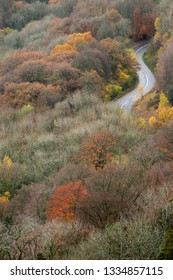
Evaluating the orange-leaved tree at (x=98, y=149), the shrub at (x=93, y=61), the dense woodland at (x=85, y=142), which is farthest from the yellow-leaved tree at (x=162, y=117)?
the shrub at (x=93, y=61)

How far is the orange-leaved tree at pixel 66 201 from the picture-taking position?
41438mm

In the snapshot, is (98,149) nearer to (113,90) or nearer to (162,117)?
(162,117)

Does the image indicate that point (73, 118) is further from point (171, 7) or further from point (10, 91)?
point (171, 7)

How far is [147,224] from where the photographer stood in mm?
29281

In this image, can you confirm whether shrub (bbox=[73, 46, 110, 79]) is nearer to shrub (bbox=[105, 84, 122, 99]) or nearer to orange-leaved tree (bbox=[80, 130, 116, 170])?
shrub (bbox=[105, 84, 122, 99])

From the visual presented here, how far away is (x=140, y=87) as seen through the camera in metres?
99.2

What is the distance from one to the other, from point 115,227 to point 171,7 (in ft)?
324

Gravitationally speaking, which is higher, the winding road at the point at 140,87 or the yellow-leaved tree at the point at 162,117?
the yellow-leaved tree at the point at 162,117

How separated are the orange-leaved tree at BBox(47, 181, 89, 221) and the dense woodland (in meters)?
0.10

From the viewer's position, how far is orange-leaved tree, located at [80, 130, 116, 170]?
5956 cm

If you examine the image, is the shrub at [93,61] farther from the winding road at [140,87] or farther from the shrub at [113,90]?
the winding road at [140,87]

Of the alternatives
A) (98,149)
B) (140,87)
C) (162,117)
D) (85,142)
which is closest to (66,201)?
(98,149)

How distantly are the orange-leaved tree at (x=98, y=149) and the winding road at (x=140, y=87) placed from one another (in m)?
24.8

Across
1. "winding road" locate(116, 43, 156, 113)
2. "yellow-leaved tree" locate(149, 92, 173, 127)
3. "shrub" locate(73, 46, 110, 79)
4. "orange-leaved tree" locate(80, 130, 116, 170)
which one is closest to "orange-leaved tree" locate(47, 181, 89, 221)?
"orange-leaved tree" locate(80, 130, 116, 170)
